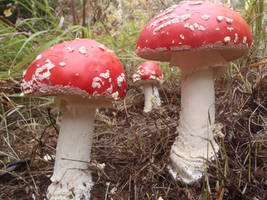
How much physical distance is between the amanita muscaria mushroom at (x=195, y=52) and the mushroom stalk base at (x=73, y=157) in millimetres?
718

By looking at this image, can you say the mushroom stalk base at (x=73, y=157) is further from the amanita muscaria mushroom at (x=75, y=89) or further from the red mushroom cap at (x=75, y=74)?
the red mushroom cap at (x=75, y=74)

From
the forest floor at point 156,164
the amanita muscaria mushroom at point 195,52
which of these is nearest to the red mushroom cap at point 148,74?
the forest floor at point 156,164

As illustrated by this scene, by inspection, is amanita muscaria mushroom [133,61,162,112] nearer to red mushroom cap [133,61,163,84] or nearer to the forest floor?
red mushroom cap [133,61,163,84]

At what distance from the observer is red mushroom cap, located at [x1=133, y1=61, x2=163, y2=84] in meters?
4.31

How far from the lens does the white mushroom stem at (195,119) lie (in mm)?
1826

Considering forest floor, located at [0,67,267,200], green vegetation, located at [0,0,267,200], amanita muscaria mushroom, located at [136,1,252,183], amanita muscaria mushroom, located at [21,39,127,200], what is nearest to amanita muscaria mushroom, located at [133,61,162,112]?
green vegetation, located at [0,0,267,200]

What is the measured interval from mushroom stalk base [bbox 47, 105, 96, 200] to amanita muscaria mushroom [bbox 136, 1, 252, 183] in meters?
0.72

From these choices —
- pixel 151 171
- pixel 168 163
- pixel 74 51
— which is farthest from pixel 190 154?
pixel 74 51

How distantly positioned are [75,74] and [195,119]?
42.2 inches

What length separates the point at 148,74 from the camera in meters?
4.29

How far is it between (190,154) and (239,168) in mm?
380

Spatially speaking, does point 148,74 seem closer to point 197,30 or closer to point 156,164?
point 156,164

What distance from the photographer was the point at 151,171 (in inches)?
74.4

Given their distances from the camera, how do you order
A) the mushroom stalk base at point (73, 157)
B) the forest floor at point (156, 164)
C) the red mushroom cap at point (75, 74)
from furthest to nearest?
the mushroom stalk base at point (73, 157) < the forest floor at point (156, 164) < the red mushroom cap at point (75, 74)
